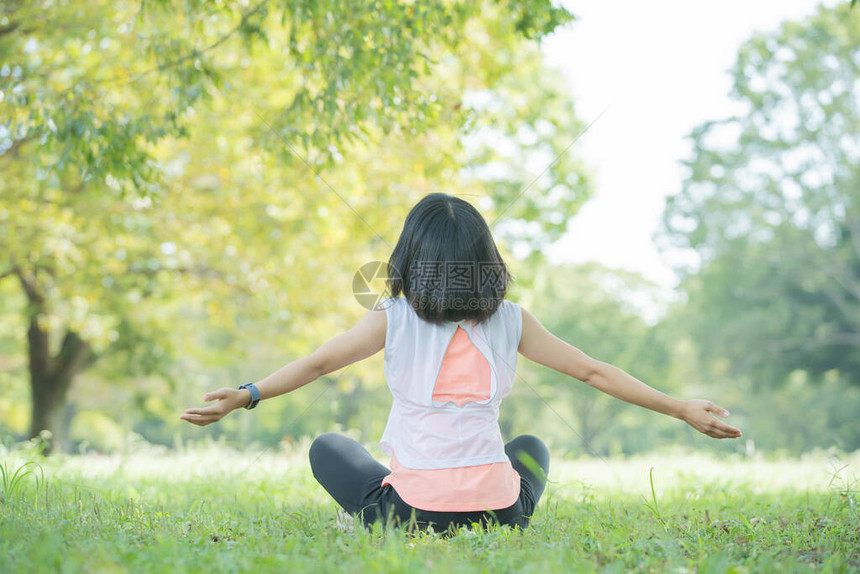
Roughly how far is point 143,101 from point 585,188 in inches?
416

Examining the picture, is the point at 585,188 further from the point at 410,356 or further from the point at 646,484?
the point at 410,356

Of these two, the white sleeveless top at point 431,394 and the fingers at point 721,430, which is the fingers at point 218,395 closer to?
the white sleeveless top at point 431,394

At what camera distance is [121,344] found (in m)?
14.5

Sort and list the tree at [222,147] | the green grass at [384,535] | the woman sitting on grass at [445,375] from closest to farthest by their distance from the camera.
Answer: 1. the green grass at [384,535]
2. the woman sitting on grass at [445,375]
3. the tree at [222,147]

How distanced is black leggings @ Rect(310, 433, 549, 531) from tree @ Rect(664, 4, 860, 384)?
2073cm

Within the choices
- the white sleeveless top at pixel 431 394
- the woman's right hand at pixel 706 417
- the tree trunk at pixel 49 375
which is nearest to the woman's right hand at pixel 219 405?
the white sleeveless top at pixel 431 394

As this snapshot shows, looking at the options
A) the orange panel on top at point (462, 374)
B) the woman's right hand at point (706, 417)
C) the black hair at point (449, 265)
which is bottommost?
the woman's right hand at point (706, 417)

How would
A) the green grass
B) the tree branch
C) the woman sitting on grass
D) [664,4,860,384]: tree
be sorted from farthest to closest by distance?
[664,4,860,384]: tree
the tree branch
the woman sitting on grass
the green grass

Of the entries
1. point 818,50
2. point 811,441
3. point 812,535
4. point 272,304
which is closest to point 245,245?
point 272,304

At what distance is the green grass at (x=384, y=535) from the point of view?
200cm

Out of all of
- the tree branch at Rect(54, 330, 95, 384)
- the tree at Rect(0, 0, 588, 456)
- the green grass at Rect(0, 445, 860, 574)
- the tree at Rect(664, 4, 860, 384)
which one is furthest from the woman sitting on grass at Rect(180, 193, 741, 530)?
the tree at Rect(664, 4, 860, 384)

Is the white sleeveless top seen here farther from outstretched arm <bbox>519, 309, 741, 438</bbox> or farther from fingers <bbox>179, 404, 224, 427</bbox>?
fingers <bbox>179, 404, 224, 427</bbox>

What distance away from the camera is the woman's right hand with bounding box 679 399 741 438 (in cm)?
265

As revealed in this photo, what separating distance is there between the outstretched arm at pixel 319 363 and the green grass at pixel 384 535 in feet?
1.67
